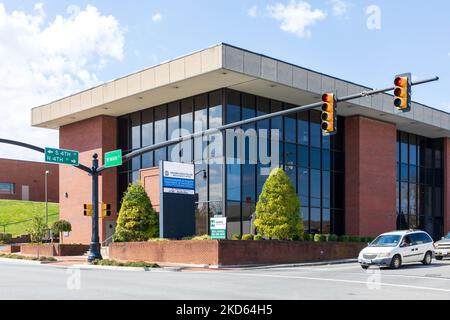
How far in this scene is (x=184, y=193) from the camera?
33969mm

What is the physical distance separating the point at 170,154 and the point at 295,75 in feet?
31.7

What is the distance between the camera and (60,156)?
3020 cm

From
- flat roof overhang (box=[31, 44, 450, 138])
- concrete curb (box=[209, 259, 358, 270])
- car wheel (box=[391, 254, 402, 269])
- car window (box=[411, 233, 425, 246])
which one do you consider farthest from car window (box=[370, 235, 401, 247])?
flat roof overhang (box=[31, 44, 450, 138])

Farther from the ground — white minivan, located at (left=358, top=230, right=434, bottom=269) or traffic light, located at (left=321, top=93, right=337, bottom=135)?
traffic light, located at (left=321, top=93, right=337, bottom=135)

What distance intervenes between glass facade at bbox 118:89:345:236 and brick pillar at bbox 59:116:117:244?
790 millimetres

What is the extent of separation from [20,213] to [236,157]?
4437cm

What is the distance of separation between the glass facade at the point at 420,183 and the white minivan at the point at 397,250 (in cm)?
2067

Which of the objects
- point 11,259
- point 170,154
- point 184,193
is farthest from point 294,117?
point 11,259

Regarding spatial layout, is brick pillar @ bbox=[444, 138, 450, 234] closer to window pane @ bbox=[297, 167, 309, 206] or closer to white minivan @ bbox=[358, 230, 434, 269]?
window pane @ bbox=[297, 167, 309, 206]

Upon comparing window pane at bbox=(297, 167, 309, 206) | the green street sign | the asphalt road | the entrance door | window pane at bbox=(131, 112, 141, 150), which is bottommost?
the asphalt road

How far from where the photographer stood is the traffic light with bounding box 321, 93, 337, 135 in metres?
19.6

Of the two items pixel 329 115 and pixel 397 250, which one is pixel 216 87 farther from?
pixel 329 115

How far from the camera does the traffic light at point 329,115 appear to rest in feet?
64.3

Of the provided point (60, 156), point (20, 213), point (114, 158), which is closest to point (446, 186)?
point (114, 158)
